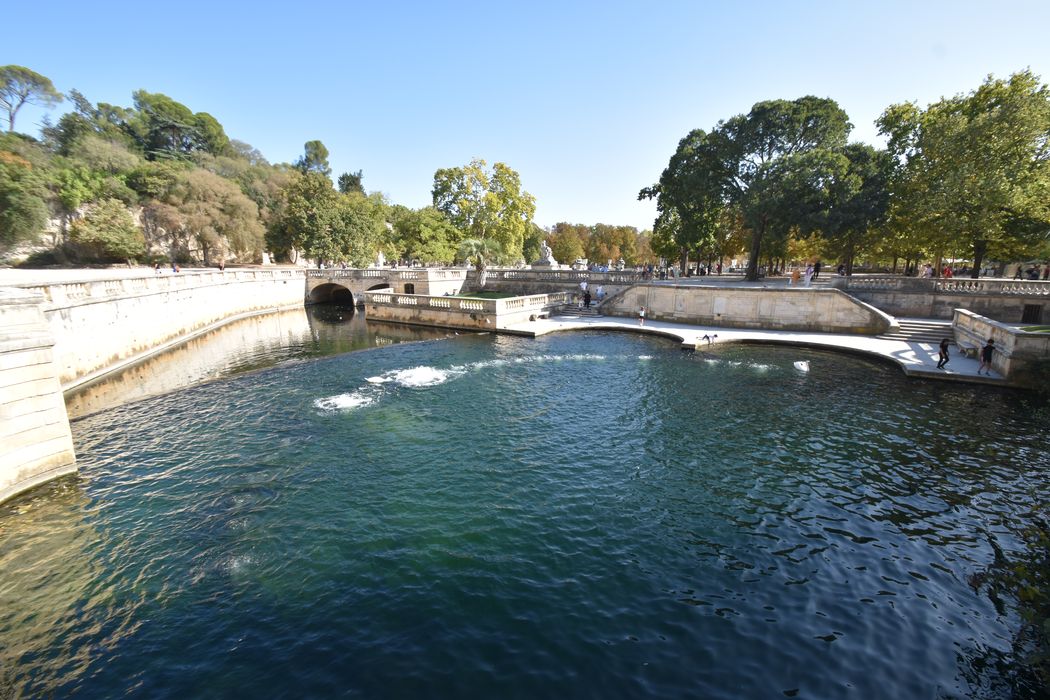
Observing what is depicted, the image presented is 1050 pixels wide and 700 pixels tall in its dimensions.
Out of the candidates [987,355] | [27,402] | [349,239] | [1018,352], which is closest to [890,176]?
[987,355]

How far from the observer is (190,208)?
4966 centimetres

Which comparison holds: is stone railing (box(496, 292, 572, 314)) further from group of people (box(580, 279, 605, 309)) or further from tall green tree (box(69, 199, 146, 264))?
tall green tree (box(69, 199, 146, 264))

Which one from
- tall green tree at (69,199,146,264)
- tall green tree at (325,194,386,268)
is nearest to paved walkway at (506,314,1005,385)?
tall green tree at (325,194,386,268)

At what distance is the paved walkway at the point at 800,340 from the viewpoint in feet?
64.0

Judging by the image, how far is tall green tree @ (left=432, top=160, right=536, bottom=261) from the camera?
53.5 metres

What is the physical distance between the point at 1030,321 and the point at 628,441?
92.3 feet

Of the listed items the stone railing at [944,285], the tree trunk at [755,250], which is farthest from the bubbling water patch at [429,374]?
Result: the tree trunk at [755,250]

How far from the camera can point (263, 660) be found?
259 inches

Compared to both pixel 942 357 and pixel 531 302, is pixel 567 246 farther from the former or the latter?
pixel 942 357

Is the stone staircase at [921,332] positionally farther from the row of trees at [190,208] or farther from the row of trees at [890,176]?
the row of trees at [190,208]

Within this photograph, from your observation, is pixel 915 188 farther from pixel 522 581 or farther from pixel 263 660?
pixel 263 660

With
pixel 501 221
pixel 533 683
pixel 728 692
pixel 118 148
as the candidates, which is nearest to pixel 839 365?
pixel 728 692

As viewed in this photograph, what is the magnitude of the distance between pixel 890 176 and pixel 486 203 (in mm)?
37965

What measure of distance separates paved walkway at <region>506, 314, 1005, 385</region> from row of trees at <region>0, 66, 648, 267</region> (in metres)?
15.6
